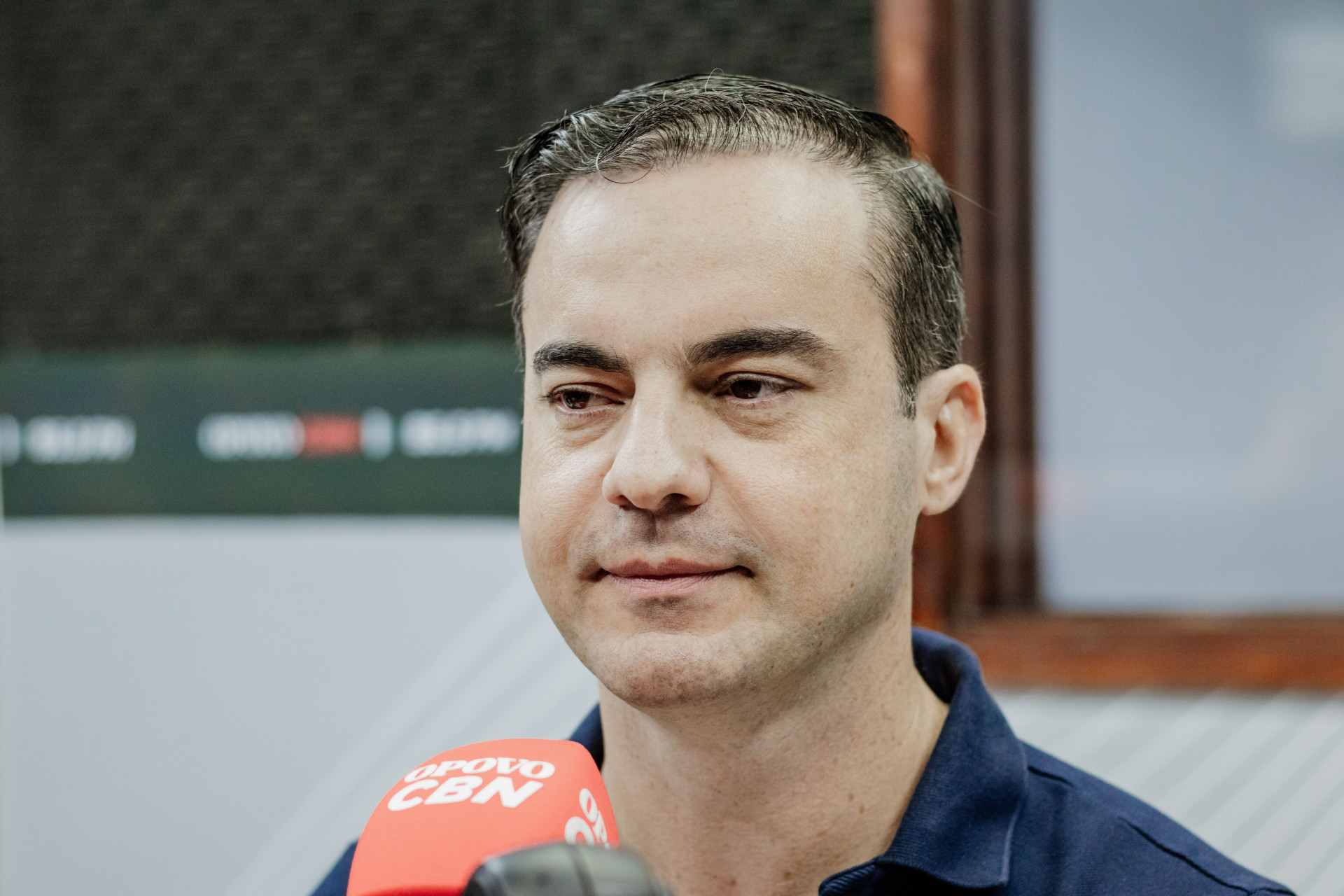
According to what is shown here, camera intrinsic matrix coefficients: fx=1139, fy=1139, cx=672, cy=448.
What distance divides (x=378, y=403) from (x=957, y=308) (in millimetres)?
1136

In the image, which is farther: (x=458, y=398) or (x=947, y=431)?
(x=458, y=398)

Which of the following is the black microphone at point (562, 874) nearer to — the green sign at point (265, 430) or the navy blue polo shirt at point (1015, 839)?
the navy blue polo shirt at point (1015, 839)

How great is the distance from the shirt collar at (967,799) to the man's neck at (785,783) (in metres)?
0.04

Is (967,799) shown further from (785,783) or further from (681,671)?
(681,671)

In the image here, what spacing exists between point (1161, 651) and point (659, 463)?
1118 mm

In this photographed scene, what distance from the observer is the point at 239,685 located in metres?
1.95

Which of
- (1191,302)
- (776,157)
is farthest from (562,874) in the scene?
(1191,302)

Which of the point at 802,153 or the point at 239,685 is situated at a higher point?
the point at 802,153

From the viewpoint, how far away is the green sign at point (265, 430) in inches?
73.7

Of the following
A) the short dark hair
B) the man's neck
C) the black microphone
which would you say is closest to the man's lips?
the man's neck

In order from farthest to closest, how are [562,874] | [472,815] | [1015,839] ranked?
[1015,839], [472,815], [562,874]

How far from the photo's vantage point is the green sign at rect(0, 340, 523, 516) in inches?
73.7

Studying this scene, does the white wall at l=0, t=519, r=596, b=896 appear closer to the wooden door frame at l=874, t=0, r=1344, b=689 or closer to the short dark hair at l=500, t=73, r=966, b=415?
the wooden door frame at l=874, t=0, r=1344, b=689

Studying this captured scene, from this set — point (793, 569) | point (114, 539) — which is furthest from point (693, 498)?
point (114, 539)
